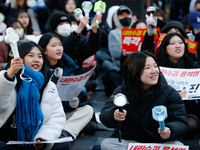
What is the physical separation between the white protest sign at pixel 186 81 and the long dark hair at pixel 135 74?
829 mm

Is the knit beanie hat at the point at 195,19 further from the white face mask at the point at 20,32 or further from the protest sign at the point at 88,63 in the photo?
the white face mask at the point at 20,32

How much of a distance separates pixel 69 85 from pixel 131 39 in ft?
6.46

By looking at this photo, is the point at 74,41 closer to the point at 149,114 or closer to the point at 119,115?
the point at 149,114

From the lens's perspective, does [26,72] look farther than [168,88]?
No

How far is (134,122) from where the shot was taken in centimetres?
297

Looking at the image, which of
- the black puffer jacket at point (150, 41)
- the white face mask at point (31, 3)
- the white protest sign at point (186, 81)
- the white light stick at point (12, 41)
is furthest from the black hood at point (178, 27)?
the white face mask at point (31, 3)

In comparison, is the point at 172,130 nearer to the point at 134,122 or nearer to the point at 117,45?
the point at 134,122

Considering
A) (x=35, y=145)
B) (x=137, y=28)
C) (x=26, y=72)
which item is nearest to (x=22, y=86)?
(x=26, y=72)

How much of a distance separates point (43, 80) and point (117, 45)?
3185 mm

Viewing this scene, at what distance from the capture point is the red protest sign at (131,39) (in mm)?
5285

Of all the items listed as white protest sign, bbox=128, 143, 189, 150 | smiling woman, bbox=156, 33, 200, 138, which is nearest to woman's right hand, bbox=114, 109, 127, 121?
white protest sign, bbox=128, 143, 189, 150

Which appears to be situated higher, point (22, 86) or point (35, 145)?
point (22, 86)

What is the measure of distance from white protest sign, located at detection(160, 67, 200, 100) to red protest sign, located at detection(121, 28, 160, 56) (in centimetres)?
162

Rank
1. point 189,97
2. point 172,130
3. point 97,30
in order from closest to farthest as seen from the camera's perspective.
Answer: point 172,130
point 189,97
point 97,30
